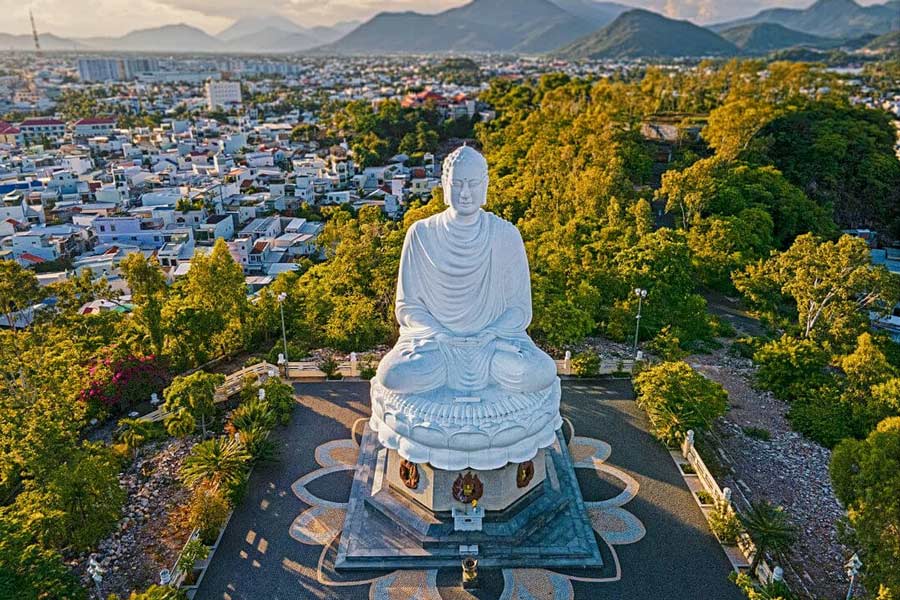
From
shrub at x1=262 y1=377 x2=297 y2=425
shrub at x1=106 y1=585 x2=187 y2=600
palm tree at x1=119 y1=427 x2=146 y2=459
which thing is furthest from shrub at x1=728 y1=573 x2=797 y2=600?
palm tree at x1=119 y1=427 x2=146 y2=459

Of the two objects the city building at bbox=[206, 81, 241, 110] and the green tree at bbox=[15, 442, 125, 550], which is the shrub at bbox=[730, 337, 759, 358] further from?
the city building at bbox=[206, 81, 241, 110]

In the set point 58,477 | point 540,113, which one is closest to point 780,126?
point 540,113

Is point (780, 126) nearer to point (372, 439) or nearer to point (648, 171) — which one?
point (648, 171)

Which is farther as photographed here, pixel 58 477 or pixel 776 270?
pixel 776 270

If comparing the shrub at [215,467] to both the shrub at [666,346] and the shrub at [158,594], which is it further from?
the shrub at [666,346]

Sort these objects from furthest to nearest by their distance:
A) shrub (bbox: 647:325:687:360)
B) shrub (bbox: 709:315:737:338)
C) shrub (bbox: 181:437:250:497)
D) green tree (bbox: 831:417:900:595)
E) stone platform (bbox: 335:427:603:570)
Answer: shrub (bbox: 709:315:737:338), shrub (bbox: 647:325:687:360), shrub (bbox: 181:437:250:497), stone platform (bbox: 335:427:603:570), green tree (bbox: 831:417:900:595)

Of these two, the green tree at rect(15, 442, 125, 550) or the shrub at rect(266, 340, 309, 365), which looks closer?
the green tree at rect(15, 442, 125, 550)

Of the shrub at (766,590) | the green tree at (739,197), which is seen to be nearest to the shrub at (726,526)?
the shrub at (766,590)
